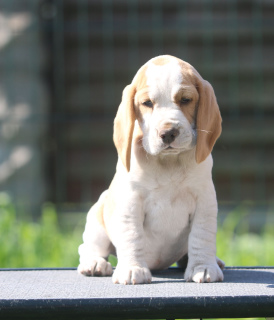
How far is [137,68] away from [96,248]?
2.95 m

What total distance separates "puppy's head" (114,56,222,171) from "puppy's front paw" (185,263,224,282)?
0.30m

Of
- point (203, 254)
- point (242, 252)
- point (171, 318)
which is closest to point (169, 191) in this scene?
point (203, 254)

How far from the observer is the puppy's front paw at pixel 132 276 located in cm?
189

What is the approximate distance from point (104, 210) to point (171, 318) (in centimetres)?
58

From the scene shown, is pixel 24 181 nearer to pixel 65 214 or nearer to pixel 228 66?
pixel 65 214

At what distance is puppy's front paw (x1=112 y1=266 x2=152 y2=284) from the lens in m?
1.89

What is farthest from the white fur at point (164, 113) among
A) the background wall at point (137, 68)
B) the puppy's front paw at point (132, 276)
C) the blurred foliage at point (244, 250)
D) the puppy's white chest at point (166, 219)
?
the background wall at point (137, 68)

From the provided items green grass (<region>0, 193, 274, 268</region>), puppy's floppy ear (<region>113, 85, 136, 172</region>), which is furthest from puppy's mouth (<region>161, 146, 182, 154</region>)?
green grass (<region>0, 193, 274, 268</region>)

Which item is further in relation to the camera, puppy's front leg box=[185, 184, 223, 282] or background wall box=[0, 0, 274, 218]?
background wall box=[0, 0, 274, 218]

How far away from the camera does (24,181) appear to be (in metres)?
4.71

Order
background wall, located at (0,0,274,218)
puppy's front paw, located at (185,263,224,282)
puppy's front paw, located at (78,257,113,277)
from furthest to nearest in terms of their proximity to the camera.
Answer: background wall, located at (0,0,274,218) → puppy's front paw, located at (78,257,113,277) → puppy's front paw, located at (185,263,224,282)

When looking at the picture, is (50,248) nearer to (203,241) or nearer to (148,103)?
(203,241)

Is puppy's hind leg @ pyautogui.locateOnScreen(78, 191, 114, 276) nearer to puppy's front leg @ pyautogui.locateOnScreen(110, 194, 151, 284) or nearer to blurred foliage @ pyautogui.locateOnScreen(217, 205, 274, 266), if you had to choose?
puppy's front leg @ pyautogui.locateOnScreen(110, 194, 151, 284)

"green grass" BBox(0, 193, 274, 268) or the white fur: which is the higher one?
the white fur
